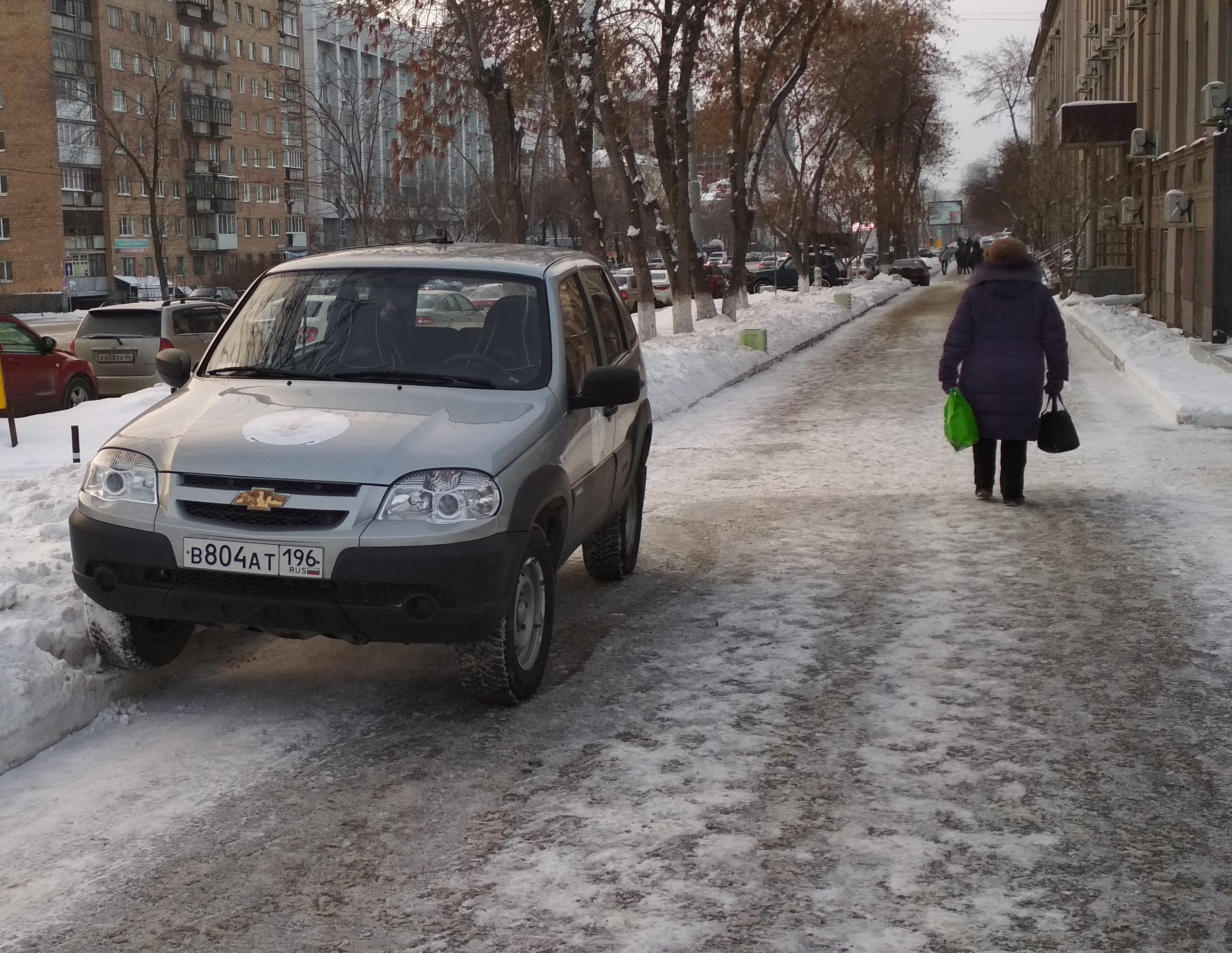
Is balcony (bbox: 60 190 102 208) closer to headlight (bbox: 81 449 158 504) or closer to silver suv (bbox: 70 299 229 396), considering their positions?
silver suv (bbox: 70 299 229 396)

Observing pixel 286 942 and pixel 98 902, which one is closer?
pixel 286 942

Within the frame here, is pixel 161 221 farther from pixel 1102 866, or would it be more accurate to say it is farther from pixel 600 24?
pixel 1102 866

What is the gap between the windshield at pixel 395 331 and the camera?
231 inches

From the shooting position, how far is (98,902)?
386 cm

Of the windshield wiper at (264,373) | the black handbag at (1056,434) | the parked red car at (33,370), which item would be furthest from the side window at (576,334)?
the parked red car at (33,370)

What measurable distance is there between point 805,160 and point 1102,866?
146 ft

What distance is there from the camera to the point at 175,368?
624 cm

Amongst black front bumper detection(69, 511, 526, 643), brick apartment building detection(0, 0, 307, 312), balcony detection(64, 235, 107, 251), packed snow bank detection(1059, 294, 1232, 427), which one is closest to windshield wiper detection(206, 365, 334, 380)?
black front bumper detection(69, 511, 526, 643)

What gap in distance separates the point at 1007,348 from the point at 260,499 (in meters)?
5.78

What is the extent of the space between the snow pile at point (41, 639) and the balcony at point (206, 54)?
83422mm

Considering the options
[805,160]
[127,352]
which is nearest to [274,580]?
[127,352]

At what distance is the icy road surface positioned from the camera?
3.72 m

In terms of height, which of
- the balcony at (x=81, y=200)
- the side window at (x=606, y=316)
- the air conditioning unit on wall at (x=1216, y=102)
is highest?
the balcony at (x=81, y=200)

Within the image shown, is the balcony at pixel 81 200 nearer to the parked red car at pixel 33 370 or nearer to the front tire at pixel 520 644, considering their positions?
the parked red car at pixel 33 370
